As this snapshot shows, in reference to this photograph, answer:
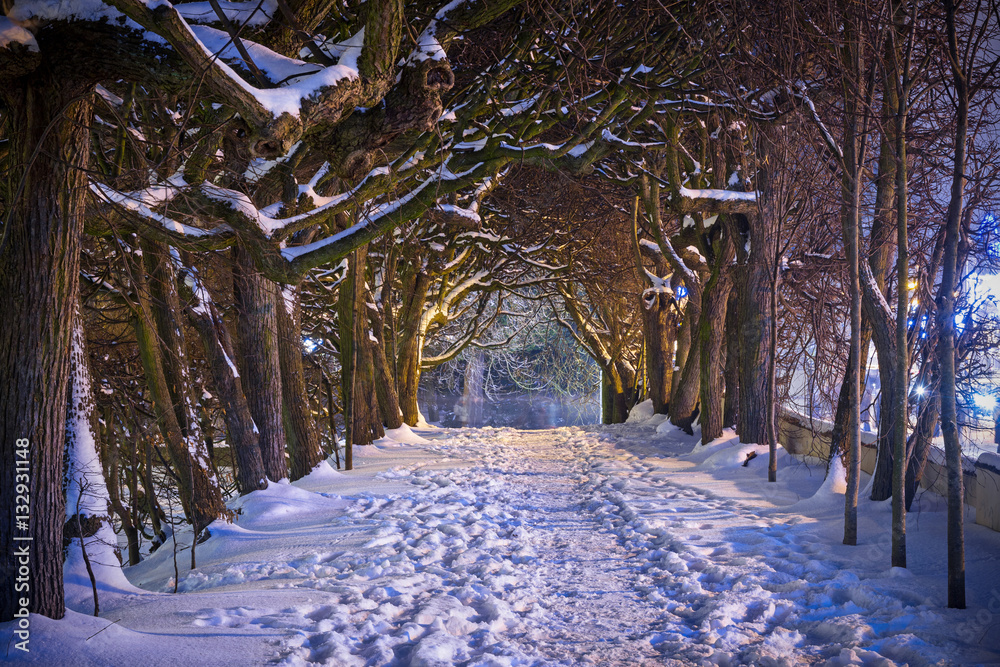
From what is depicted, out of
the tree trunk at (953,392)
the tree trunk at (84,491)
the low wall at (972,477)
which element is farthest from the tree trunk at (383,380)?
the tree trunk at (953,392)

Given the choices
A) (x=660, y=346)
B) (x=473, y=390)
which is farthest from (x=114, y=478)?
(x=473, y=390)

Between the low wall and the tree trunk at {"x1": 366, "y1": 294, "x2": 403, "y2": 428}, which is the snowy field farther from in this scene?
the tree trunk at {"x1": 366, "y1": 294, "x2": 403, "y2": 428}

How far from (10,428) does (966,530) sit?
6117 mm

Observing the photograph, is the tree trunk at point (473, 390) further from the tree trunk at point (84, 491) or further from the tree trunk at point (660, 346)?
the tree trunk at point (84, 491)

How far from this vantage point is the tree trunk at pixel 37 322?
3.14 metres

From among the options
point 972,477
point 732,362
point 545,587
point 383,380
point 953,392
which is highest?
point 732,362

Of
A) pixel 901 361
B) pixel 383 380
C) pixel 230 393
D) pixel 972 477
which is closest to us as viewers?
pixel 901 361

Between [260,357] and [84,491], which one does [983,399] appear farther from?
[84,491]

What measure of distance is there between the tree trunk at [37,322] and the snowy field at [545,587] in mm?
403

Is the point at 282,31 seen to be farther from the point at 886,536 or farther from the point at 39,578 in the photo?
the point at 886,536

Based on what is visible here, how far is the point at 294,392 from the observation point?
8000 mm

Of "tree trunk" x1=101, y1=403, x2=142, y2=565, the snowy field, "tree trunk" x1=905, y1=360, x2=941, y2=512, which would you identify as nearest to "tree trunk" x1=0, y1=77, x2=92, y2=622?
the snowy field

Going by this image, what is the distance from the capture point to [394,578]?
4266mm

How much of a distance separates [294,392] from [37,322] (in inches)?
191
